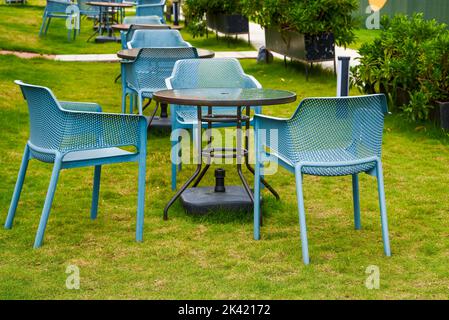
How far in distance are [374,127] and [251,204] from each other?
1.12m

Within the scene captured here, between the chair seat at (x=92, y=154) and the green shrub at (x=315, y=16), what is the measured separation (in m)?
6.68

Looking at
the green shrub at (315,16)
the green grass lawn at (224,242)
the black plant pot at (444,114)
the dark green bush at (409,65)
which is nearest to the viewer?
the green grass lawn at (224,242)

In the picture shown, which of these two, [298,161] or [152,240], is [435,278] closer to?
[298,161]

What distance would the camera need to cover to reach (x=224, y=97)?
5.15 meters

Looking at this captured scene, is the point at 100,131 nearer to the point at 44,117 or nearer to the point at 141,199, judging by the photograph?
the point at 44,117

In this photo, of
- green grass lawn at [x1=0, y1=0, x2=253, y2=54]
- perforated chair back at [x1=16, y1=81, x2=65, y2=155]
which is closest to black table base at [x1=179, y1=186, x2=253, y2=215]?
perforated chair back at [x1=16, y1=81, x2=65, y2=155]

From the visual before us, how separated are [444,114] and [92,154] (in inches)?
167

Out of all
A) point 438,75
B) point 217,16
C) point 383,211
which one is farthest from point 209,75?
point 217,16

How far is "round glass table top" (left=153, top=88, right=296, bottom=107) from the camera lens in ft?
16.3

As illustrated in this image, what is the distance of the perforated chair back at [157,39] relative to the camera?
29.9 feet

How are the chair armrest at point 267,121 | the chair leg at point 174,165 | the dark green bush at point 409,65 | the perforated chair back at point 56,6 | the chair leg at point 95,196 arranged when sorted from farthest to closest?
the perforated chair back at point 56,6, the dark green bush at point 409,65, the chair leg at point 174,165, the chair leg at point 95,196, the chair armrest at point 267,121

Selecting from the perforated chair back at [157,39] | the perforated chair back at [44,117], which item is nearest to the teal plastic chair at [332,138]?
the perforated chair back at [44,117]

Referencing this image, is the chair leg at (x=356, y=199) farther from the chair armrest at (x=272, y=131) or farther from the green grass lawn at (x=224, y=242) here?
the chair armrest at (x=272, y=131)
